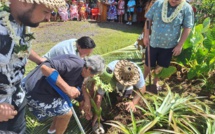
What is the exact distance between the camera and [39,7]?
1.66 metres

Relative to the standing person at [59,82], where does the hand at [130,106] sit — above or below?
below

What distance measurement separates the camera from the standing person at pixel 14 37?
1.65m

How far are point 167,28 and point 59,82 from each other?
184cm

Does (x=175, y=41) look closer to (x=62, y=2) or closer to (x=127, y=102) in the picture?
(x=127, y=102)

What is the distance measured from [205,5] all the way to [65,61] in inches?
266

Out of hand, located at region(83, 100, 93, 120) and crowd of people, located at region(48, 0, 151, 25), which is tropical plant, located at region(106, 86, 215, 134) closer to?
hand, located at region(83, 100, 93, 120)

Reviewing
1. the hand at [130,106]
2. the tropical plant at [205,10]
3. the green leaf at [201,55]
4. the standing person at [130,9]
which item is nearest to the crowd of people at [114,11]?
the standing person at [130,9]

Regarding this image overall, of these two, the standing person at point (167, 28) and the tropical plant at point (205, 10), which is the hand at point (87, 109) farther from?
the tropical plant at point (205, 10)

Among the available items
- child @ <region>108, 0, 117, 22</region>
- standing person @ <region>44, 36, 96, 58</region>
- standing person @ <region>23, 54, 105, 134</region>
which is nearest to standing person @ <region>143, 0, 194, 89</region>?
standing person @ <region>44, 36, 96, 58</region>

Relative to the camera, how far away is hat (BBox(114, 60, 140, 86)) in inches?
114

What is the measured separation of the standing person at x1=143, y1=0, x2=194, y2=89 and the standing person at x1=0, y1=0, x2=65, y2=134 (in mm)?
1994

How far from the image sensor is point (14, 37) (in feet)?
5.57

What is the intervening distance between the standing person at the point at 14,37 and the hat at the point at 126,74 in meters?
1.20

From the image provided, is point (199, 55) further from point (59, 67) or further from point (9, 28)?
point (9, 28)
